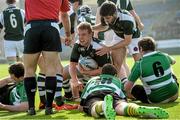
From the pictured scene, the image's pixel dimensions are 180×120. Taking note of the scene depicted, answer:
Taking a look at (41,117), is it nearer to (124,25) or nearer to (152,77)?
(152,77)

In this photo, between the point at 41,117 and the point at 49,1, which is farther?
A: the point at 49,1

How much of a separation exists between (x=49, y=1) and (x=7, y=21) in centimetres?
458

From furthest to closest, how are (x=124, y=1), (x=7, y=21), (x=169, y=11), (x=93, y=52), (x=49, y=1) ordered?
(x=169, y=11), (x=7, y=21), (x=124, y=1), (x=93, y=52), (x=49, y=1)

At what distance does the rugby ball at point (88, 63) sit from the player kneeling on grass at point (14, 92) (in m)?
1.13

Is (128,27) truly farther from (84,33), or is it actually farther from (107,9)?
(84,33)

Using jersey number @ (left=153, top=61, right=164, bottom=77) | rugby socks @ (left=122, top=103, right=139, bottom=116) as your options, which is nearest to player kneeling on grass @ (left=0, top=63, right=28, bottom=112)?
rugby socks @ (left=122, top=103, right=139, bottom=116)

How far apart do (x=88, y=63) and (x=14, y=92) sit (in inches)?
53.1

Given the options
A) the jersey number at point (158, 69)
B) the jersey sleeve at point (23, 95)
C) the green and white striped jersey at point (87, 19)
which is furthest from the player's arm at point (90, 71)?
the green and white striped jersey at point (87, 19)

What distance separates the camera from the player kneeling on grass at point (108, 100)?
16.5 feet

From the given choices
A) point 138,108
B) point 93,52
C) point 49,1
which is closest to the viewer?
point 138,108

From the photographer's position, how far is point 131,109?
5.29m

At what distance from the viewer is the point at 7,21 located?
10500 mm

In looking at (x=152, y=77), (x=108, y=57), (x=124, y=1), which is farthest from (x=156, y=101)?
(x=124, y=1)

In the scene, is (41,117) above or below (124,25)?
below
